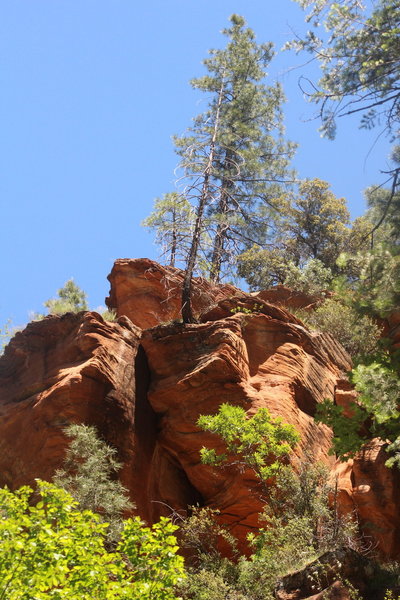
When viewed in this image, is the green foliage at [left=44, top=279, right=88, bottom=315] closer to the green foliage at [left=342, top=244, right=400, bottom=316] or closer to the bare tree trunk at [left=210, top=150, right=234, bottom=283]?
the bare tree trunk at [left=210, top=150, right=234, bottom=283]

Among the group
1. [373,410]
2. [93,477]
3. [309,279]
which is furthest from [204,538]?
[309,279]

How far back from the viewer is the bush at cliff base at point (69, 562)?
8.44 metres

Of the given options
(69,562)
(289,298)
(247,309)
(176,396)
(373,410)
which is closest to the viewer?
(69,562)

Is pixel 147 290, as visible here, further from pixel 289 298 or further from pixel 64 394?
pixel 64 394

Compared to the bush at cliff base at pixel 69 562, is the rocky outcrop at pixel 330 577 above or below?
below

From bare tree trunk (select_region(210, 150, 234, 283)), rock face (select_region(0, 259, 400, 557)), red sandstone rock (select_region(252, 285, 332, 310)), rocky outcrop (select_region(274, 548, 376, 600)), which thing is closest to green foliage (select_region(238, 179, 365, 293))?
red sandstone rock (select_region(252, 285, 332, 310))

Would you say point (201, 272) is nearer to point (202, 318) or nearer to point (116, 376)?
point (202, 318)

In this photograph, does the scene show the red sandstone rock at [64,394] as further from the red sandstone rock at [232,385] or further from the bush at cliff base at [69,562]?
the bush at cliff base at [69,562]

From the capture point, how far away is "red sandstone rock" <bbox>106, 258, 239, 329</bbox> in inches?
843

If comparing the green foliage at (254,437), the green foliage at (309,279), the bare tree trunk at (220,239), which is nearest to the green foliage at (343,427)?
the green foliage at (254,437)

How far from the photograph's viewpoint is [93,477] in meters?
13.6

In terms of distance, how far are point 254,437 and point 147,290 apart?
9.75m

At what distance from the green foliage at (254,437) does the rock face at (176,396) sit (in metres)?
0.77

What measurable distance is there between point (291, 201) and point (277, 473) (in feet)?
72.4
